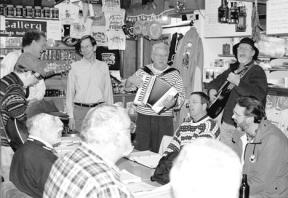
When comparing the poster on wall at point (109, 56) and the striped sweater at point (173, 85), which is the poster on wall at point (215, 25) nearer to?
the striped sweater at point (173, 85)

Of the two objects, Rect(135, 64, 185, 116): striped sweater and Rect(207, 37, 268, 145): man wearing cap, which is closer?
Rect(207, 37, 268, 145): man wearing cap

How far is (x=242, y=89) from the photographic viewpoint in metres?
4.66

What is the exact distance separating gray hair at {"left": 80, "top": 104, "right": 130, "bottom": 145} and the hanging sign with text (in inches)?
221

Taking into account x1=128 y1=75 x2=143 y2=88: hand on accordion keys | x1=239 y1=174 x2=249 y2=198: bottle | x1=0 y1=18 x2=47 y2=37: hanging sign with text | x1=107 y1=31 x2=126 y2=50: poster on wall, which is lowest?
x1=239 y1=174 x2=249 y2=198: bottle

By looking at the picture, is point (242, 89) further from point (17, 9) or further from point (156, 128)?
point (17, 9)

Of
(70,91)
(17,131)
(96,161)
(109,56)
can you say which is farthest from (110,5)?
(96,161)

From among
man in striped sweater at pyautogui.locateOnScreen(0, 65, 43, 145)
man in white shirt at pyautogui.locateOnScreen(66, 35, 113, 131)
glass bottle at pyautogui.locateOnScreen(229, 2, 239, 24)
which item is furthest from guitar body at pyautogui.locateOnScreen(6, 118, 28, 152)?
glass bottle at pyautogui.locateOnScreen(229, 2, 239, 24)

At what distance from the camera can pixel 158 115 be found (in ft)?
17.0

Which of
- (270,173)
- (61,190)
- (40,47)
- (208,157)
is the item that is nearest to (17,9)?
(40,47)

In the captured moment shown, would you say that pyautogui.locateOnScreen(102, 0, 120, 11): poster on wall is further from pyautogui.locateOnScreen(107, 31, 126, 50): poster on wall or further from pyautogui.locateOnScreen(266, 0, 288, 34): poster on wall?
pyautogui.locateOnScreen(266, 0, 288, 34): poster on wall

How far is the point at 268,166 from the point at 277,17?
272cm

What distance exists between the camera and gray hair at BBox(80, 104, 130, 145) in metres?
2.06

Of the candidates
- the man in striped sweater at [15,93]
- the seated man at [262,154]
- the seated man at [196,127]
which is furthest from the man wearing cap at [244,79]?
the man in striped sweater at [15,93]

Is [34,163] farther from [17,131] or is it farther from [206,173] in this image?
[206,173]
